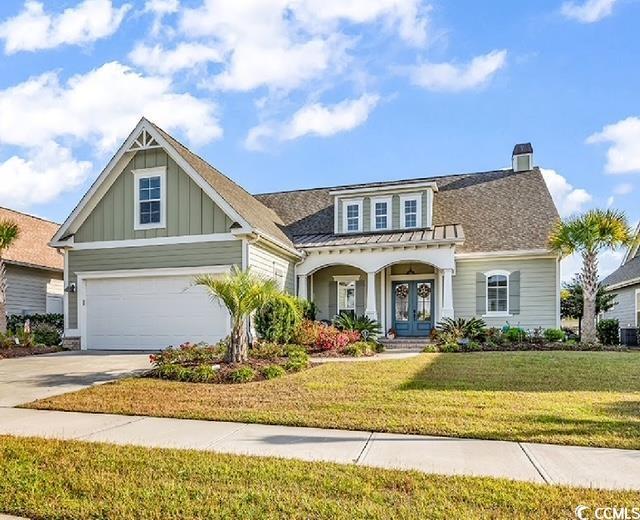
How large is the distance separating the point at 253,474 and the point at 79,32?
1098 cm

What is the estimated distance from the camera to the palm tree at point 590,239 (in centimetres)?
1595

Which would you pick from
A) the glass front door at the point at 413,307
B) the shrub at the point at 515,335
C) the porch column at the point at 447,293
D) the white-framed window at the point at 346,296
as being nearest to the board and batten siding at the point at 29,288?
the white-framed window at the point at 346,296

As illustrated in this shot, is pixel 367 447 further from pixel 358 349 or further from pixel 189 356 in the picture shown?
pixel 358 349

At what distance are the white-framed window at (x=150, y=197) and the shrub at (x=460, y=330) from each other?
9.63 m

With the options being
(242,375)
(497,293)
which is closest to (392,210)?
(497,293)

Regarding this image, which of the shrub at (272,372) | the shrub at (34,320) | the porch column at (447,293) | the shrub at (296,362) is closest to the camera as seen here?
the shrub at (272,372)

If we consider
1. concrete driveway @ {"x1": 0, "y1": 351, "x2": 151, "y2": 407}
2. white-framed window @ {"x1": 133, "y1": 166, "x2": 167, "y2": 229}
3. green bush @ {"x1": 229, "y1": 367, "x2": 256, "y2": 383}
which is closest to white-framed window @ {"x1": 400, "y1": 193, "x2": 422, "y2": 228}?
white-framed window @ {"x1": 133, "y1": 166, "x2": 167, "y2": 229}

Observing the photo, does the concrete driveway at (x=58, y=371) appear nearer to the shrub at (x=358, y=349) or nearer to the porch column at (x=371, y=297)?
the shrub at (x=358, y=349)

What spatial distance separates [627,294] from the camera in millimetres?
22625

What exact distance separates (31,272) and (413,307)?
16004 mm

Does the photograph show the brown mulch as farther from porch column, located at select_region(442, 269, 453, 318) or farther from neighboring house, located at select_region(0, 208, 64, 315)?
porch column, located at select_region(442, 269, 453, 318)

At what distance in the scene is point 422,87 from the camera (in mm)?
14164

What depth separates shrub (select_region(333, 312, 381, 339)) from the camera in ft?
54.7

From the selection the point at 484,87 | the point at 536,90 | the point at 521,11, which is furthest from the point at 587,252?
the point at 521,11
